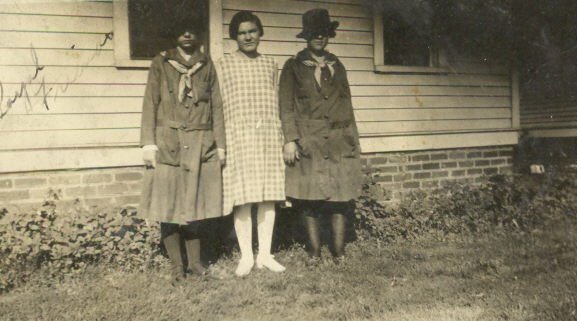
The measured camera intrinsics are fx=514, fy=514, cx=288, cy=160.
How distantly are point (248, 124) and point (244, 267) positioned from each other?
46.6 inches

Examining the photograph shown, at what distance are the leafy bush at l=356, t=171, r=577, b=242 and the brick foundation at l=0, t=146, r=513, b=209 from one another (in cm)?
21

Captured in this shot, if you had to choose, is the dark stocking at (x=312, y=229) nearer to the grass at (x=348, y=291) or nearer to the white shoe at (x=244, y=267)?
the grass at (x=348, y=291)

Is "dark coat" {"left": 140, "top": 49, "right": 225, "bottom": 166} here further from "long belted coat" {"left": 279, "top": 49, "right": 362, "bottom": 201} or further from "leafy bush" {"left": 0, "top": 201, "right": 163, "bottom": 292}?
"leafy bush" {"left": 0, "top": 201, "right": 163, "bottom": 292}

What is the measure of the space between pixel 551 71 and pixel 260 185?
9224 mm

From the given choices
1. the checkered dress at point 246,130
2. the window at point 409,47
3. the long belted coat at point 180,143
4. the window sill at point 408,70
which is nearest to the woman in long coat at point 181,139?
the long belted coat at point 180,143

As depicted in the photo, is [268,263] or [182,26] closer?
[182,26]

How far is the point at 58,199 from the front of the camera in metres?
4.65

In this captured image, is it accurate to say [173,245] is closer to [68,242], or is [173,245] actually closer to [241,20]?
[68,242]

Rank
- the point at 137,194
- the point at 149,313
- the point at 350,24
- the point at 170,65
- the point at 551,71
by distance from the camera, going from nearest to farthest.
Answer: the point at 149,313 < the point at 170,65 < the point at 137,194 < the point at 350,24 < the point at 551,71

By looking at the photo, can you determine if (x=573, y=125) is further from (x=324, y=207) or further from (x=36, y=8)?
(x=36, y=8)

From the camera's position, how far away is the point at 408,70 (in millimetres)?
6176

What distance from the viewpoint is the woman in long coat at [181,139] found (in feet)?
12.8

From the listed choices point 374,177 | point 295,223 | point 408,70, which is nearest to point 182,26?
point 295,223

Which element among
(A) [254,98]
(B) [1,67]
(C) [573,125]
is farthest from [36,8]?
(C) [573,125]
